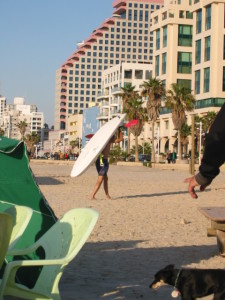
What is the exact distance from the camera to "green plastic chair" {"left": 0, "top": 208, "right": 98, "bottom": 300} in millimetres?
4098

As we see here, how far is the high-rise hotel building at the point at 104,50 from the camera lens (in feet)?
626

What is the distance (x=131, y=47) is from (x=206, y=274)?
196 m

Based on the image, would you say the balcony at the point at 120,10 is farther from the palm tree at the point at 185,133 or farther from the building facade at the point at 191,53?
the palm tree at the point at 185,133

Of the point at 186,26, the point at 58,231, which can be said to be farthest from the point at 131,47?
the point at 58,231

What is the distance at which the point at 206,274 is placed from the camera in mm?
5035

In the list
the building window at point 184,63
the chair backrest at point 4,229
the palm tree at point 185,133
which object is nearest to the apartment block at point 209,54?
the palm tree at point 185,133

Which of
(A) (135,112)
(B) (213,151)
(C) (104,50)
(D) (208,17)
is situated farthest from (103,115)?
(B) (213,151)

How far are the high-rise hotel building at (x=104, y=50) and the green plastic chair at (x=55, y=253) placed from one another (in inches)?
7286

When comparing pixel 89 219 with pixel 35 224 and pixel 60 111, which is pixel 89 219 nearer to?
pixel 35 224

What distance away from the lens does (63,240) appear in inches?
181

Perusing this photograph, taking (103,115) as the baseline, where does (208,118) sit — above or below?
below

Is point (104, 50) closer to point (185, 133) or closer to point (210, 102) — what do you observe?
point (185, 133)

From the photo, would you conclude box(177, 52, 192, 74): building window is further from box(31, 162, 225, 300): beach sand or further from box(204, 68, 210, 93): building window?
box(31, 162, 225, 300): beach sand

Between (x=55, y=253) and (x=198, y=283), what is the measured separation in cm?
120
